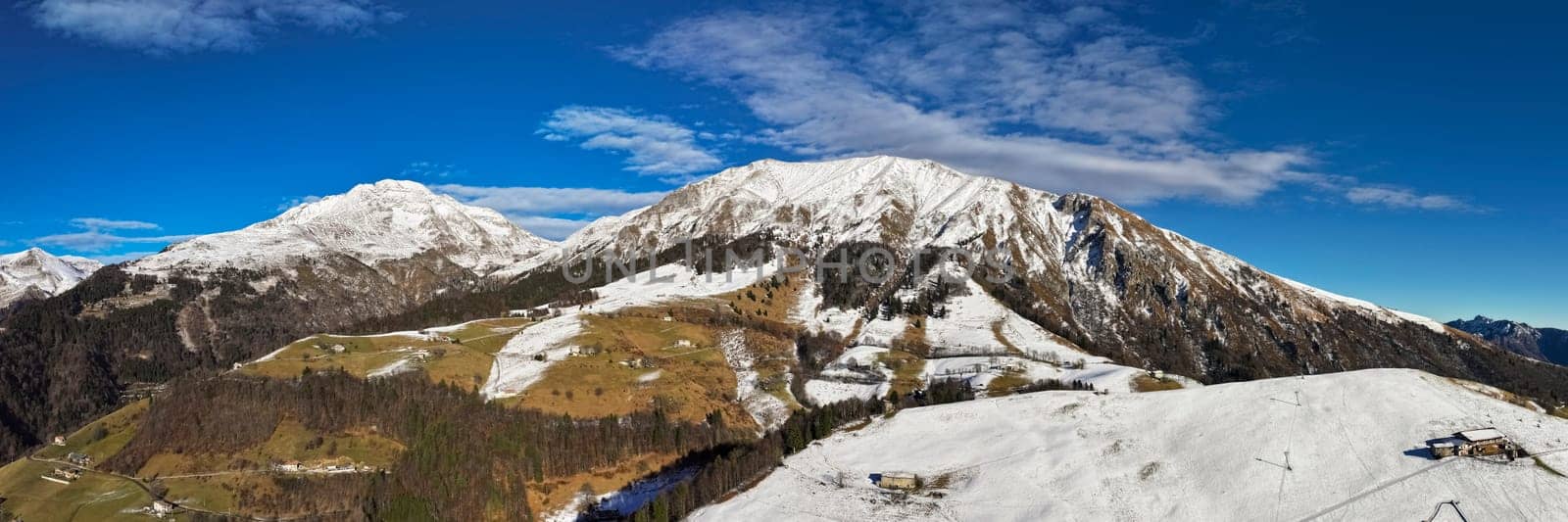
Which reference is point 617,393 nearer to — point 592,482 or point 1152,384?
point 592,482

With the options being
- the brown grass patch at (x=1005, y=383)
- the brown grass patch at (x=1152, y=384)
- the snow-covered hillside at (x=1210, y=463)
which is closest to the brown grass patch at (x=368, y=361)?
the snow-covered hillside at (x=1210, y=463)

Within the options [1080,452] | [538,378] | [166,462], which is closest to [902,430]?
[1080,452]

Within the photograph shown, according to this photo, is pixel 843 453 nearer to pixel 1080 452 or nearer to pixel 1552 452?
pixel 1080 452

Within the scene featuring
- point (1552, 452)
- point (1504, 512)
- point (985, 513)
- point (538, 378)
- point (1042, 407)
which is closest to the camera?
point (1504, 512)

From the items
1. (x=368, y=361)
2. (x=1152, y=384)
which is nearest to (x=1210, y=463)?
(x=1152, y=384)

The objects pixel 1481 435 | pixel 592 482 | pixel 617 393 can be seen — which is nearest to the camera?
pixel 1481 435

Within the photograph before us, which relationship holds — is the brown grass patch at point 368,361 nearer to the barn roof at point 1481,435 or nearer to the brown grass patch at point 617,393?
the brown grass patch at point 617,393
